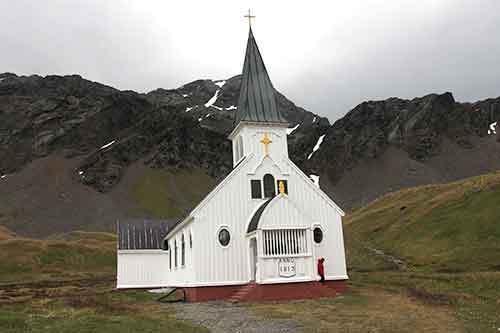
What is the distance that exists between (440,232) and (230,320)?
3397cm

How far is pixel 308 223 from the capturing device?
26.8 meters

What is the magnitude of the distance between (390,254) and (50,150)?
161 metres

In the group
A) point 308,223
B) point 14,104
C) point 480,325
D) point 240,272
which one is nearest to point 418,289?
point 308,223

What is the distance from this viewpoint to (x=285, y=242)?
87.0 feet

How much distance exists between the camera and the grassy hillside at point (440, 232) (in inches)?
1531

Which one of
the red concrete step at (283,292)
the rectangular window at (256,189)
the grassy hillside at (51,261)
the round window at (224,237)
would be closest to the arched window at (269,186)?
the rectangular window at (256,189)

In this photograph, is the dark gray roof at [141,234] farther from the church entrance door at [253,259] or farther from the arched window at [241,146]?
the church entrance door at [253,259]

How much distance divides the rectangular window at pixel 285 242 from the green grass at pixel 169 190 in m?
127

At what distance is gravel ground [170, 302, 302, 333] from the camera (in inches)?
643

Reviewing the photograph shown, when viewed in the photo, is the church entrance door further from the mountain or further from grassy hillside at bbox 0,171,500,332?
the mountain

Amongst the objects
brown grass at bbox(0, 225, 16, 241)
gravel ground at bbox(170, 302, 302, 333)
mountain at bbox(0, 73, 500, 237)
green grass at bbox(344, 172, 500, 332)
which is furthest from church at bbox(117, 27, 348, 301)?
mountain at bbox(0, 73, 500, 237)

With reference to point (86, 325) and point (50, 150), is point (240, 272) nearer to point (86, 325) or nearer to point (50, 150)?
point (86, 325)

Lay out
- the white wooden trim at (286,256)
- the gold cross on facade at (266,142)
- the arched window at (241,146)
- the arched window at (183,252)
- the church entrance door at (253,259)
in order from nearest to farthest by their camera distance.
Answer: the white wooden trim at (286,256)
the church entrance door at (253,259)
the gold cross on facade at (266,142)
the arched window at (183,252)
the arched window at (241,146)

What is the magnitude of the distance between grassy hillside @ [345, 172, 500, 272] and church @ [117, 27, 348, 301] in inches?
521
